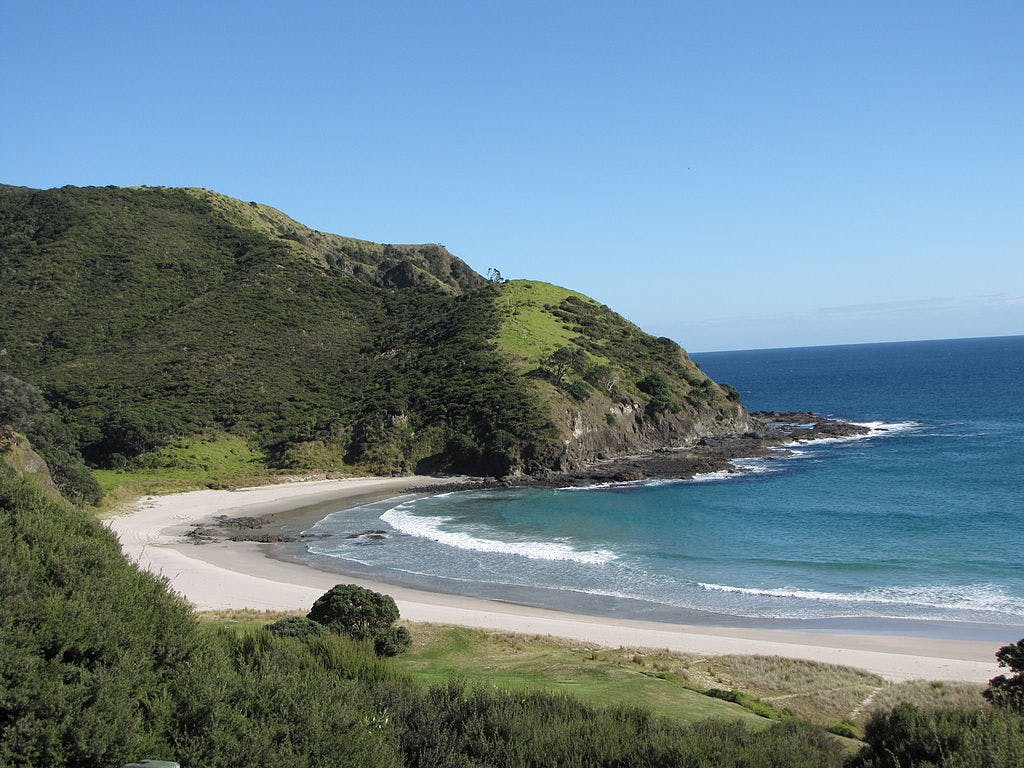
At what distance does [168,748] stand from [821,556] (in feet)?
109

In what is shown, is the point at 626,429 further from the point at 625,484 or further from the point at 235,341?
the point at 235,341

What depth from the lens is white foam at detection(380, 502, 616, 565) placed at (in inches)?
1496

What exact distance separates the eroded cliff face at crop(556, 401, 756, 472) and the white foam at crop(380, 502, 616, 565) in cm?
1875

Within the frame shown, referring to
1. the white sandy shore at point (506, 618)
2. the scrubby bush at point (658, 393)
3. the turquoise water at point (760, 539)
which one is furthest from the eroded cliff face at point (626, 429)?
the white sandy shore at point (506, 618)

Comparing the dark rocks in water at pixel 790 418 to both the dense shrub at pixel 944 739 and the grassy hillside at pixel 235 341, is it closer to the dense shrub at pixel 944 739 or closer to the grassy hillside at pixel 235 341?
the grassy hillside at pixel 235 341

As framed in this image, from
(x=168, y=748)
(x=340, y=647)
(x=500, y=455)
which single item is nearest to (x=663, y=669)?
(x=340, y=647)

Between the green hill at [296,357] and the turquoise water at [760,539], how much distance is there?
450 inches

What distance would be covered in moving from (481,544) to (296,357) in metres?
47.8

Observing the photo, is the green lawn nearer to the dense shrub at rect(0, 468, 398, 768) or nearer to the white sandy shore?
the white sandy shore

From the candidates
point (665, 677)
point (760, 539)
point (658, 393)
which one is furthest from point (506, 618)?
point (658, 393)

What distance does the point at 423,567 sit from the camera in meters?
36.5

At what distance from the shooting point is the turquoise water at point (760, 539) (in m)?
30.6

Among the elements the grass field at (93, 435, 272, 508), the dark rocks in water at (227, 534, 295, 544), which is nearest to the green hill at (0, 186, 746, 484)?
the grass field at (93, 435, 272, 508)

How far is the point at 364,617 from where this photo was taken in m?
21.1
